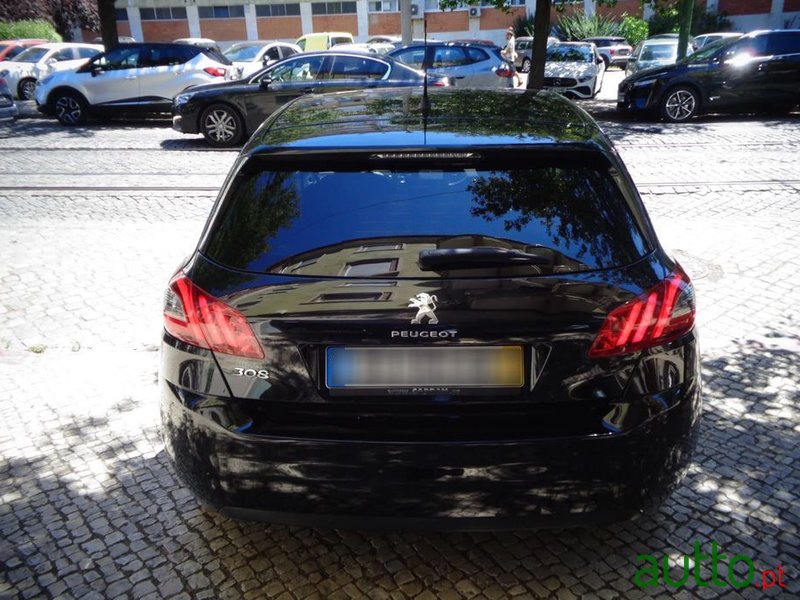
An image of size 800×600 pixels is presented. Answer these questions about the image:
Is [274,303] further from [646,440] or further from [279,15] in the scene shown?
[279,15]

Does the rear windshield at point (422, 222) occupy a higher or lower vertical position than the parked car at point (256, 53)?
higher

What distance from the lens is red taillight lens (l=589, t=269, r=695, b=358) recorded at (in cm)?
241

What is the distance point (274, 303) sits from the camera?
2432 millimetres

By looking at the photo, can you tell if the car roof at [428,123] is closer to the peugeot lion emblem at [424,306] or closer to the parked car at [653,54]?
the peugeot lion emblem at [424,306]

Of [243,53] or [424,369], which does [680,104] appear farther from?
[243,53]

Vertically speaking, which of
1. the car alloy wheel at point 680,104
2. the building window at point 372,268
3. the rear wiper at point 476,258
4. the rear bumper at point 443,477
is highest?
the rear wiper at point 476,258

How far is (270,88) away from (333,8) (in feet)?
141

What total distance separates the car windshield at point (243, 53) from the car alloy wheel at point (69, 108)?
8.36 metres

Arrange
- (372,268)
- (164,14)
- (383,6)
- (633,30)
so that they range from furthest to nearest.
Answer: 1. (164,14)
2. (383,6)
3. (633,30)
4. (372,268)

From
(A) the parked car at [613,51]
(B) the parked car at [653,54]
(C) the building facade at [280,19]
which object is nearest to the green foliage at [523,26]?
(C) the building facade at [280,19]

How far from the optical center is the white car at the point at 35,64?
21.8 m

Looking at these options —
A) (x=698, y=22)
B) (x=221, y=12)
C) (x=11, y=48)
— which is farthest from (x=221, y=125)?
(x=221, y=12)

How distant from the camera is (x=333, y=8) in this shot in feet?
173

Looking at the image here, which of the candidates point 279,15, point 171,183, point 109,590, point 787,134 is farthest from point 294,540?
point 279,15
